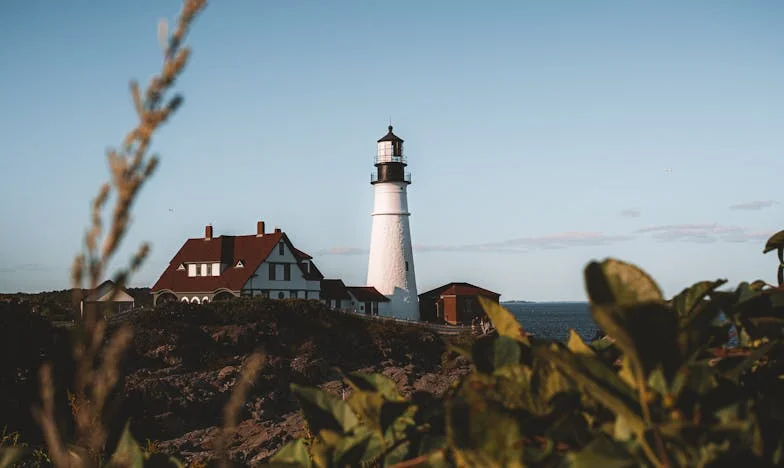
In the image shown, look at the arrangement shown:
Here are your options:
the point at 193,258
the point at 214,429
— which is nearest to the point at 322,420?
the point at 214,429

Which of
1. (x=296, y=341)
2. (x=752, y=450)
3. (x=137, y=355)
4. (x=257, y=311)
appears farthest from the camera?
(x=257, y=311)

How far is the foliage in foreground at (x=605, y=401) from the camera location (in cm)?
93

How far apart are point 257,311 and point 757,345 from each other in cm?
Result: 3063

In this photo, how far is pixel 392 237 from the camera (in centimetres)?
4509

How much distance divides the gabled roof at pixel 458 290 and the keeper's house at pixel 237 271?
33.6 feet

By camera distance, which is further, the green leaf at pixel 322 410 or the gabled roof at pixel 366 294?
the gabled roof at pixel 366 294

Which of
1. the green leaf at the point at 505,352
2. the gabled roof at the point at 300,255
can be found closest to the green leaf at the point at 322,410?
the green leaf at the point at 505,352

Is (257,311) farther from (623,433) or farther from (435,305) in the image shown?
(623,433)

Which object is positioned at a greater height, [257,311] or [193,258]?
[193,258]

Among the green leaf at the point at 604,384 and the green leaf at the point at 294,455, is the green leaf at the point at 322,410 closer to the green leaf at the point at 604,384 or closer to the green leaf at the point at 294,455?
the green leaf at the point at 294,455

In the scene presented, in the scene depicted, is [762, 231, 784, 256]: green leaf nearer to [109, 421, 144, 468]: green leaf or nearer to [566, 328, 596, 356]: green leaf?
[566, 328, 596, 356]: green leaf

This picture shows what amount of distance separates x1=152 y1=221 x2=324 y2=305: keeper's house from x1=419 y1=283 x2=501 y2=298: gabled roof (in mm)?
10246

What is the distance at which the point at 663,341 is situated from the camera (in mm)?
953

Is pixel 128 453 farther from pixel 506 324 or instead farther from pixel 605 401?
pixel 605 401
